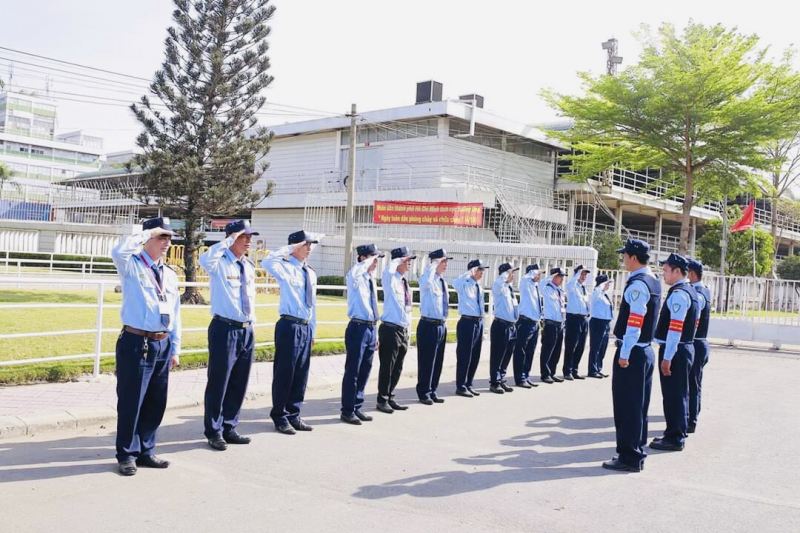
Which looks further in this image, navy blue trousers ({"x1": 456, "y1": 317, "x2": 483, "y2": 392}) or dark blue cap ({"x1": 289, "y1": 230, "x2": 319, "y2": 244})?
navy blue trousers ({"x1": 456, "y1": 317, "x2": 483, "y2": 392})

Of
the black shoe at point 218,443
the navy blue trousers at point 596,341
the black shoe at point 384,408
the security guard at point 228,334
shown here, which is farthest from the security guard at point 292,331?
the navy blue trousers at point 596,341

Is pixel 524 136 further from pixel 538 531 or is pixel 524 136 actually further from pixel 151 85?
pixel 538 531

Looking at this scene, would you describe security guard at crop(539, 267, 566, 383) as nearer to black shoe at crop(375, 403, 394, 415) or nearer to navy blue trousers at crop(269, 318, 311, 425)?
black shoe at crop(375, 403, 394, 415)

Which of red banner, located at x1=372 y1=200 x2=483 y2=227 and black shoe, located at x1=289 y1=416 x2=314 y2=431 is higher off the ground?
red banner, located at x1=372 y1=200 x2=483 y2=227

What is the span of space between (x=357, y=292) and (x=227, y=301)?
1842 millimetres

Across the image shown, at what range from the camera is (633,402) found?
6375 mm

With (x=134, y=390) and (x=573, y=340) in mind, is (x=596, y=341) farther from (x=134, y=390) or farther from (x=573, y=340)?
(x=134, y=390)

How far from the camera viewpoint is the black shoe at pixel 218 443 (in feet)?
20.0

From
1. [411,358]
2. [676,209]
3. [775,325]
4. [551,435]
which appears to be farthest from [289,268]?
[676,209]

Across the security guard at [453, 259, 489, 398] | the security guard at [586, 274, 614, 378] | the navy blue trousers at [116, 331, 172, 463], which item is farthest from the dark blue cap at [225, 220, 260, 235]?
the security guard at [586, 274, 614, 378]

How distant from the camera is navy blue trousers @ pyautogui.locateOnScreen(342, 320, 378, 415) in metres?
7.59

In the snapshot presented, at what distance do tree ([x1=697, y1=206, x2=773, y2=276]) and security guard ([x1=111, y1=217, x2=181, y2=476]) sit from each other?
96.9ft

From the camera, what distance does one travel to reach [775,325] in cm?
1969

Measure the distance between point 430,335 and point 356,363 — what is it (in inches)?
64.2
